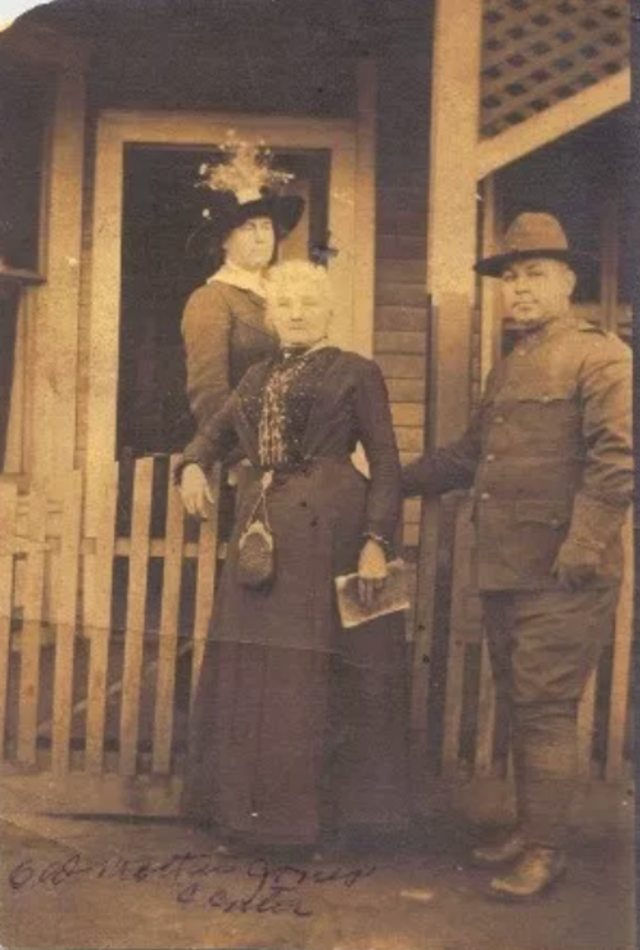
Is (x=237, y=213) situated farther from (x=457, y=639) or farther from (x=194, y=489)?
(x=457, y=639)

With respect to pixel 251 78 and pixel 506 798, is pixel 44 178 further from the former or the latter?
pixel 506 798

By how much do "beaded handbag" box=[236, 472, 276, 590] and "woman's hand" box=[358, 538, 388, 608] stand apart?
298 millimetres

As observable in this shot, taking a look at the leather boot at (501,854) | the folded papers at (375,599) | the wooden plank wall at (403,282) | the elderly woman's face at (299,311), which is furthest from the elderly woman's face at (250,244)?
the leather boot at (501,854)

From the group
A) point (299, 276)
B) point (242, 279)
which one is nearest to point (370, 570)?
point (299, 276)

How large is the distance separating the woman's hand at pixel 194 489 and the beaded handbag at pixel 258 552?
0.84 feet

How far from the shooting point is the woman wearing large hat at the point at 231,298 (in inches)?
175

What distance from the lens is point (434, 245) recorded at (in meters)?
4.45

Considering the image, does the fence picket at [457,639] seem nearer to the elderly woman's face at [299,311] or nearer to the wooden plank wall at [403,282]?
the elderly woman's face at [299,311]

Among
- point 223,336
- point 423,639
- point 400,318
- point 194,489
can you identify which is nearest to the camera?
point 194,489

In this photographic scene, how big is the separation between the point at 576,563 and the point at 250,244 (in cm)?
191

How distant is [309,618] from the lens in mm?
3836

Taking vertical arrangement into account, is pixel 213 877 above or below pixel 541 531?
below

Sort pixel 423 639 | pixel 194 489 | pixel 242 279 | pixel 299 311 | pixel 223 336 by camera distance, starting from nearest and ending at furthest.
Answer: pixel 299 311 < pixel 194 489 < pixel 423 639 < pixel 223 336 < pixel 242 279

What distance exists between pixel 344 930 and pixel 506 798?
1.01 m
